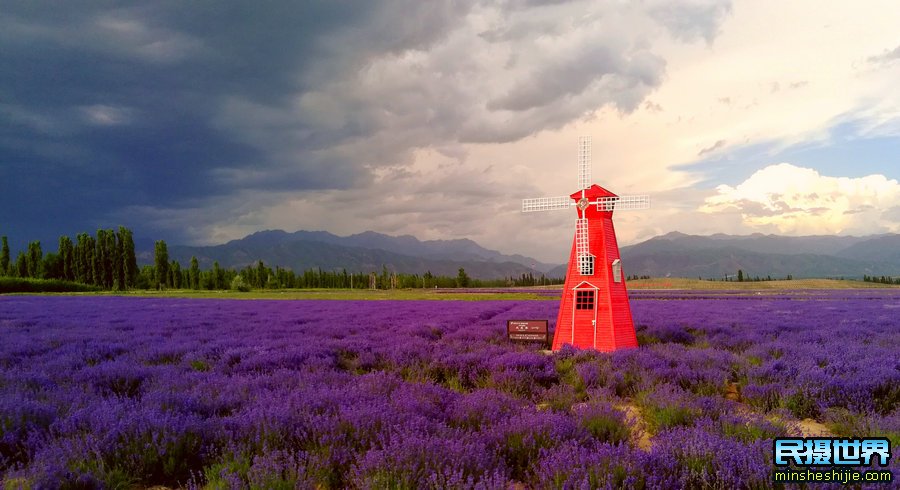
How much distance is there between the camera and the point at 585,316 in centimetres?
1173

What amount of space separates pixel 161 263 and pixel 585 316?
288 ft

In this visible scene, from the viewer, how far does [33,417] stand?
15.3 ft

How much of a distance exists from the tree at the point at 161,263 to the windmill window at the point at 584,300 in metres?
84.7

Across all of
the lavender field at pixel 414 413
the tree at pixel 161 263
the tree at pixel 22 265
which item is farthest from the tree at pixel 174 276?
the lavender field at pixel 414 413

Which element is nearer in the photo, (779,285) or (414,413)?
(414,413)

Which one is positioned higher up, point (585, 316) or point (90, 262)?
point (90, 262)

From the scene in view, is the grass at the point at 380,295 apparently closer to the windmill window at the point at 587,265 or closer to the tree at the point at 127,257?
the tree at the point at 127,257

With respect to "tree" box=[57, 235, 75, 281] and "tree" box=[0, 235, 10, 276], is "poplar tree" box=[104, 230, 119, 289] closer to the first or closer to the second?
"tree" box=[57, 235, 75, 281]

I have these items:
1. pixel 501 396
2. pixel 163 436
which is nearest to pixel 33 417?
pixel 163 436

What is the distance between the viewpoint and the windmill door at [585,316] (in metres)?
11.6

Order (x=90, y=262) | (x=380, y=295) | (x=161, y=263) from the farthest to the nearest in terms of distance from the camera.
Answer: (x=161, y=263)
(x=90, y=262)
(x=380, y=295)

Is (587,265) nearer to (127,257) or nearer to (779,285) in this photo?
(779,285)

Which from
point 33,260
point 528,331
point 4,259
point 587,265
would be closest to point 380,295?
point 528,331

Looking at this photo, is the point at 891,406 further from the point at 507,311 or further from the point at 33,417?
the point at 507,311
